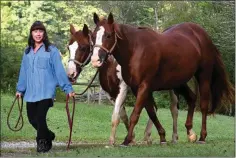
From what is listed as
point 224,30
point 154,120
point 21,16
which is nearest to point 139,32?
point 154,120

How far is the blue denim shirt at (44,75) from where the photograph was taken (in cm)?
951

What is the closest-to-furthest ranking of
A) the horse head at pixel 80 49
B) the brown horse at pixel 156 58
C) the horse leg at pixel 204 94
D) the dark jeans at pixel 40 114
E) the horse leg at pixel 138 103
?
the dark jeans at pixel 40 114
the brown horse at pixel 156 58
the horse leg at pixel 138 103
the horse head at pixel 80 49
the horse leg at pixel 204 94

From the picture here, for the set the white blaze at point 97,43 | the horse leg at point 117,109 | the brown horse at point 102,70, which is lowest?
the horse leg at point 117,109

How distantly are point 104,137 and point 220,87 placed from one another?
4699 millimetres

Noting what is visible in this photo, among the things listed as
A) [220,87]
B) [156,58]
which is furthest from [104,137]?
[156,58]

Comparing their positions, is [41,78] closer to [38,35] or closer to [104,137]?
[38,35]

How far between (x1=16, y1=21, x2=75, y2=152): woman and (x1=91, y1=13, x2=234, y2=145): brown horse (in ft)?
1.95

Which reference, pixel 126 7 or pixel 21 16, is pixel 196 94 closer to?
pixel 126 7

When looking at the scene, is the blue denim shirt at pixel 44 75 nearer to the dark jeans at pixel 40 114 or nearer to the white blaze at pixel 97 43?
the dark jeans at pixel 40 114

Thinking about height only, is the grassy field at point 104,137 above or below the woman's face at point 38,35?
below

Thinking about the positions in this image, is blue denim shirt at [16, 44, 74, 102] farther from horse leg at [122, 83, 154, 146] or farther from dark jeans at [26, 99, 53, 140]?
horse leg at [122, 83, 154, 146]

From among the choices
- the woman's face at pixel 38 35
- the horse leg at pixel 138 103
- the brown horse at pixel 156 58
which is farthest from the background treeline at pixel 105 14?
the woman's face at pixel 38 35

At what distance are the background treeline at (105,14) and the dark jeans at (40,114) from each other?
19.4 meters

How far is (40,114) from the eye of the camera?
9.46 metres
